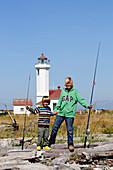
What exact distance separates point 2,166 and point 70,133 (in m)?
2.34

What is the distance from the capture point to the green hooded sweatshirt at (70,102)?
281 inches

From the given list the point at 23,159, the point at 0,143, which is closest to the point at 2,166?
the point at 23,159

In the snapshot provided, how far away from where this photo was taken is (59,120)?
24.0ft

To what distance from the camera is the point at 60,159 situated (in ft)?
19.6

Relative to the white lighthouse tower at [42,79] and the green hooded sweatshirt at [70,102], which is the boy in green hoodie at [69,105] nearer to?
the green hooded sweatshirt at [70,102]

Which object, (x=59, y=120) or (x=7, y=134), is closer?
(x=59, y=120)

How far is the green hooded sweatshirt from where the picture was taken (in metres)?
7.13

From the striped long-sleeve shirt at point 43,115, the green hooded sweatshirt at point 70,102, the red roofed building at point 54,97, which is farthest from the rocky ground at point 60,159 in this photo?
the red roofed building at point 54,97

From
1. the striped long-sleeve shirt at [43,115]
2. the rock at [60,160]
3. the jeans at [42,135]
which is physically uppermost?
the striped long-sleeve shirt at [43,115]

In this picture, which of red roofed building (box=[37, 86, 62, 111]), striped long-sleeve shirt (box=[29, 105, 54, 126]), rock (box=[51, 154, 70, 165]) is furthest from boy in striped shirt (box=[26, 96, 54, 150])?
red roofed building (box=[37, 86, 62, 111])

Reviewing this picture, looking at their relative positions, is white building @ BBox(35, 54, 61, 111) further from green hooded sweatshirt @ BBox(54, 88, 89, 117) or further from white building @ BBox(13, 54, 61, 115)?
green hooded sweatshirt @ BBox(54, 88, 89, 117)

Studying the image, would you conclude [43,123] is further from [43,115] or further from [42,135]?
[42,135]

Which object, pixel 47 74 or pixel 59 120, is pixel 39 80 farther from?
pixel 59 120

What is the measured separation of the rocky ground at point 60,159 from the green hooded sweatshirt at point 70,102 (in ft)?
3.42
